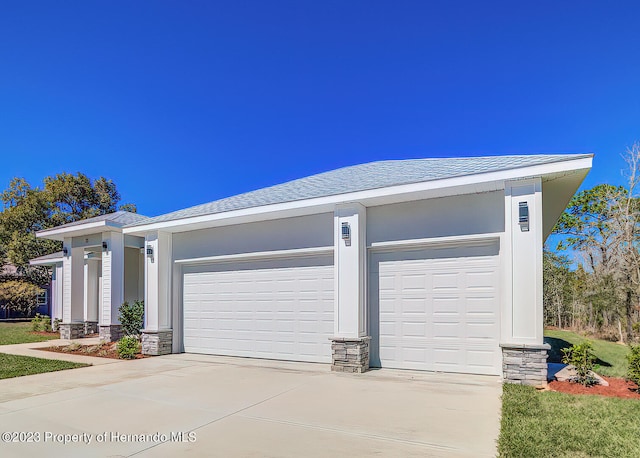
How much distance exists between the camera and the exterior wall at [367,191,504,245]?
7.34 metres

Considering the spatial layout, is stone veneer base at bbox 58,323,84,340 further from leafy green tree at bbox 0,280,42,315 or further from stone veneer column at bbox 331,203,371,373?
leafy green tree at bbox 0,280,42,315

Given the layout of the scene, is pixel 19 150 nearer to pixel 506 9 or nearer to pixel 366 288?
pixel 366 288

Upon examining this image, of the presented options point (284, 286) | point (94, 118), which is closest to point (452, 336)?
point (284, 286)

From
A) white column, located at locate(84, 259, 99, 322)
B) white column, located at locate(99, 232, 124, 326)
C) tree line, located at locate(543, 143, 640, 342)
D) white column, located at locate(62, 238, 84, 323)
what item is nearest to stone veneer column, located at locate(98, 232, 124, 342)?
white column, located at locate(99, 232, 124, 326)

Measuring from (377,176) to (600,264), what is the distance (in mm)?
14745

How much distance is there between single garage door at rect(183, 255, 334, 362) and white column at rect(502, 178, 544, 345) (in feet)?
12.1

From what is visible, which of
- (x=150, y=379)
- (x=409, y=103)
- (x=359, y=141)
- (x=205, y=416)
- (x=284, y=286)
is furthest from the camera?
(x=359, y=141)

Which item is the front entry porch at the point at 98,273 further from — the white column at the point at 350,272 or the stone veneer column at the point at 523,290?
the stone veneer column at the point at 523,290

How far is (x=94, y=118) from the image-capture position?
16.7 meters

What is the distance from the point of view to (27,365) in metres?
8.98

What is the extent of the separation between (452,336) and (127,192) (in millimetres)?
31192

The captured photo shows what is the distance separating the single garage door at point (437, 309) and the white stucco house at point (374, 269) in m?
0.02

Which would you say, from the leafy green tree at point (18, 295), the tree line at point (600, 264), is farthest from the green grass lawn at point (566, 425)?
the leafy green tree at point (18, 295)

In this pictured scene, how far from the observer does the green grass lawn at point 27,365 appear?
8.13 meters
